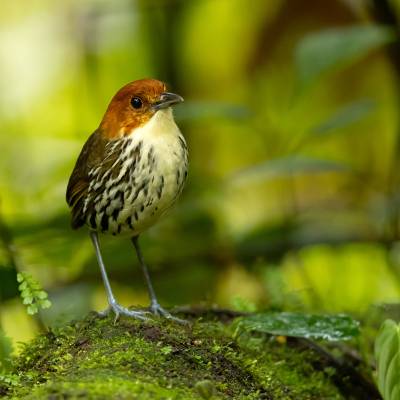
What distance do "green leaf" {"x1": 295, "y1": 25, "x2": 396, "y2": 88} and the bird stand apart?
0.62m

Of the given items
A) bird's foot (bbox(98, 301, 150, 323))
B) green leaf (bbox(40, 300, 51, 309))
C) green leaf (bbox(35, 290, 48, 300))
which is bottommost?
bird's foot (bbox(98, 301, 150, 323))

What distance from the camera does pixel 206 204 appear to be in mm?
5086

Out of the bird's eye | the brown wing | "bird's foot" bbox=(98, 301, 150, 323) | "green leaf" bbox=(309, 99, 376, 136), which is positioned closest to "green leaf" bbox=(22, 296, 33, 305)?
"bird's foot" bbox=(98, 301, 150, 323)

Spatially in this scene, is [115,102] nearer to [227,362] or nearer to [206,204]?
[227,362]

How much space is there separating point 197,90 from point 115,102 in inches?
142

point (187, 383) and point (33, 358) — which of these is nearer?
point (187, 383)

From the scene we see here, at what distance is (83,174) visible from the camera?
11.8 ft

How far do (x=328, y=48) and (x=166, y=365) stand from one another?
1.82 m

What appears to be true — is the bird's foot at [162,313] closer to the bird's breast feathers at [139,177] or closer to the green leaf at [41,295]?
the bird's breast feathers at [139,177]

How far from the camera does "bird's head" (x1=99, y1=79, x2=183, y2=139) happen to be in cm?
352

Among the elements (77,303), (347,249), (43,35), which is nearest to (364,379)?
(77,303)

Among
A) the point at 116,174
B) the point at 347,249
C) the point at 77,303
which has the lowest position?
the point at 347,249

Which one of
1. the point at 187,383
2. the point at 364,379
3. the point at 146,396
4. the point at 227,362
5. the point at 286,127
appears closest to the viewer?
the point at 146,396

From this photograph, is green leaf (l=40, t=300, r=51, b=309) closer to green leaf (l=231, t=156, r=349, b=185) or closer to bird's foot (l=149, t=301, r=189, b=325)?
bird's foot (l=149, t=301, r=189, b=325)
